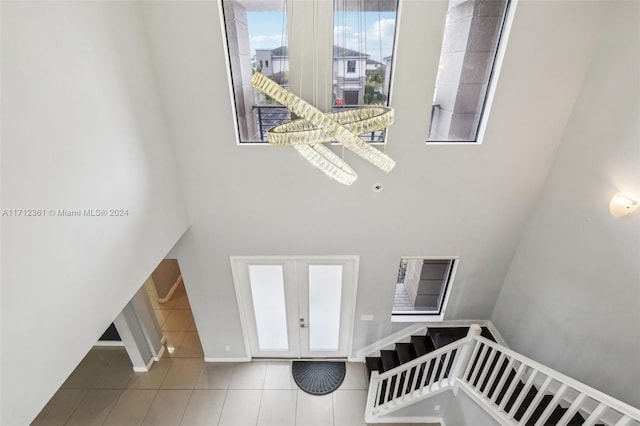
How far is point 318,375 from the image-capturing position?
4.73 m

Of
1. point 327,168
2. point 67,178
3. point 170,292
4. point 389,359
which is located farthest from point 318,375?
point 67,178

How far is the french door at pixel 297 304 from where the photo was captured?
412 centimetres

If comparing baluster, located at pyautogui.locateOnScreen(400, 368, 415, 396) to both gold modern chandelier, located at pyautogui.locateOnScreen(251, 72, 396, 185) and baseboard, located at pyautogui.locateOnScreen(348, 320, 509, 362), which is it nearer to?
baseboard, located at pyautogui.locateOnScreen(348, 320, 509, 362)

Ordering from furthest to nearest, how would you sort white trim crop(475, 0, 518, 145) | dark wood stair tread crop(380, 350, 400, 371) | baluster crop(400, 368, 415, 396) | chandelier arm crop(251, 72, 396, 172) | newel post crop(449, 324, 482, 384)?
dark wood stair tread crop(380, 350, 400, 371)
baluster crop(400, 368, 415, 396)
newel post crop(449, 324, 482, 384)
white trim crop(475, 0, 518, 145)
chandelier arm crop(251, 72, 396, 172)

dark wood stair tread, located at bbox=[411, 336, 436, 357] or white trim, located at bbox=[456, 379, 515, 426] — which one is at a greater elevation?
white trim, located at bbox=[456, 379, 515, 426]

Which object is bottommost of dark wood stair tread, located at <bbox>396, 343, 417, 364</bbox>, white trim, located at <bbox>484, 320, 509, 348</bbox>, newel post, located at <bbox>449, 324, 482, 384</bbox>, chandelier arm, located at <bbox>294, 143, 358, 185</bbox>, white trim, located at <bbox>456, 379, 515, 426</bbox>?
dark wood stair tread, located at <bbox>396, 343, 417, 364</bbox>

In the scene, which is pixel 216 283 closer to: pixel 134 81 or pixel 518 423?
pixel 134 81

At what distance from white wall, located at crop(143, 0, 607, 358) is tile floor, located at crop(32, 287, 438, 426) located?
3.26 ft

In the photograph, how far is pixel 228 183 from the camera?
350 cm

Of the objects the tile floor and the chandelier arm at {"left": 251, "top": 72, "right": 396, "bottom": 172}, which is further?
the tile floor

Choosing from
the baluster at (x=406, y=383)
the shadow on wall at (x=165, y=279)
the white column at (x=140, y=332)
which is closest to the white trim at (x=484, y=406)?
the baluster at (x=406, y=383)

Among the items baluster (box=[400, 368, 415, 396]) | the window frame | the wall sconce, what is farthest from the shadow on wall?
the wall sconce

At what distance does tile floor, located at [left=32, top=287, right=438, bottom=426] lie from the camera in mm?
4152

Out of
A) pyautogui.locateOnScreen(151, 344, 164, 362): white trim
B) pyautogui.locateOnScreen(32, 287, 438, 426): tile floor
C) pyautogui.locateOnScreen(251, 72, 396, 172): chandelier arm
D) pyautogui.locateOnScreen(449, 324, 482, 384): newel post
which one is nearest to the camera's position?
pyautogui.locateOnScreen(251, 72, 396, 172): chandelier arm
